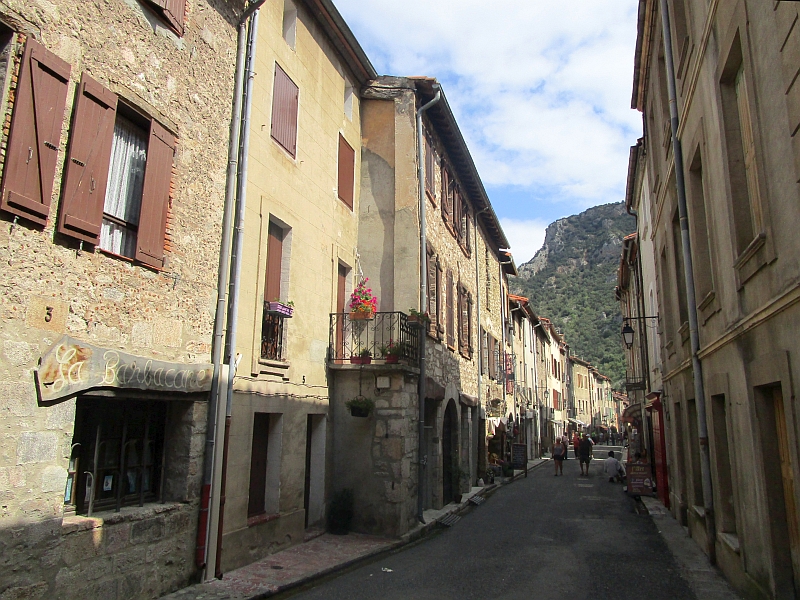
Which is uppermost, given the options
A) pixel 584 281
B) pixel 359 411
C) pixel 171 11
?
pixel 584 281

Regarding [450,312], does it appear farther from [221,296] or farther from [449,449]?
[221,296]

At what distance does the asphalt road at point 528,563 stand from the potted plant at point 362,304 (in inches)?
158

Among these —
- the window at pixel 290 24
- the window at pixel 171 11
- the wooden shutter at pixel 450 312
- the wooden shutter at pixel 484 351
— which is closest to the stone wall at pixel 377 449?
the wooden shutter at pixel 450 312

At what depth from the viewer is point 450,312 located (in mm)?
15961

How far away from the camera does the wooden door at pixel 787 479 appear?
5.17 m

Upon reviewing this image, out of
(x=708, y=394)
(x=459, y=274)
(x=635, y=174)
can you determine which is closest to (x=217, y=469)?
(x=708, y=394)

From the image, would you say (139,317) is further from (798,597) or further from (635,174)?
(635,174)

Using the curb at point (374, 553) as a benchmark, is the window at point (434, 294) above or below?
above

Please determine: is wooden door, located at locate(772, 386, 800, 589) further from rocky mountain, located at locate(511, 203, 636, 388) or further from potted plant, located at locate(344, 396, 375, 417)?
rocky mountain, located at locate(511, 203, 636, 388)

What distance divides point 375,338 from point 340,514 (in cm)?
322

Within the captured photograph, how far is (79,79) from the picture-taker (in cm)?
571

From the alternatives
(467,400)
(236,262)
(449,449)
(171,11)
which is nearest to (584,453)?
(467,400)

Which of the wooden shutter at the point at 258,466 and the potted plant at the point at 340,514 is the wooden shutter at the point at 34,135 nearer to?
the wooden shutter at the point at 258,466

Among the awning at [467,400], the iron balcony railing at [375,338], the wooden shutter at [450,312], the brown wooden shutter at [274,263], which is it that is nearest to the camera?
the brown wooden shutter at [274,263]
